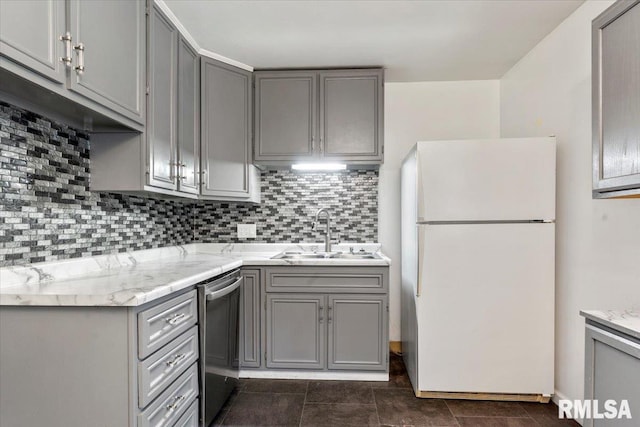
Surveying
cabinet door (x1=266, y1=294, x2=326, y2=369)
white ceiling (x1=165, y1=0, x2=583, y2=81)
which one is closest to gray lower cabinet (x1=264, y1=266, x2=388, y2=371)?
cabinet door (x1=266, y1=294, x2=326, y2=369)

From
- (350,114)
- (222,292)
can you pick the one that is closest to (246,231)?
(222,292)

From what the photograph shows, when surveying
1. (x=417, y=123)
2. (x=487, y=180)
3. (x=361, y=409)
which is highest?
(x=417, y=123)

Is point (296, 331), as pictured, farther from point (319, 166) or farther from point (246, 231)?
point (319, 166)

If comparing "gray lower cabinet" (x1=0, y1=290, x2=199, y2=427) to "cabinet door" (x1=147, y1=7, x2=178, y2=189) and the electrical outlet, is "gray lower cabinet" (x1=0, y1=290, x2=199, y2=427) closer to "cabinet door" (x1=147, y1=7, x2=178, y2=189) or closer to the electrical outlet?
"cabinet door" (x1=147, y1=7, x2=178, y2=189)

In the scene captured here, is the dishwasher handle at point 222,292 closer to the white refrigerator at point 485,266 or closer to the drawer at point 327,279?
the drawer at point 327,279

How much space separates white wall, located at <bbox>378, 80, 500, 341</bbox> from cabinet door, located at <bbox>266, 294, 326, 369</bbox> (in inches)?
34.5

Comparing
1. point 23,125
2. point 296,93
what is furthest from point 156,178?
point 296,93

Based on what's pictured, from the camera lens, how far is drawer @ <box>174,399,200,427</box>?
4.91ft

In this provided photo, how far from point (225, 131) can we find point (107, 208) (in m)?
1.00

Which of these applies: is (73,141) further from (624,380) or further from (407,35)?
(624,380)

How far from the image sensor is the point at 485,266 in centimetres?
206

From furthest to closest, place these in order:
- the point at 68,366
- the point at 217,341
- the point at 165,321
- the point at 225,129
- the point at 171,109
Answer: the point at 225,129, the point at 171,109, the point at 217,341, the point at 165,321, the point at 68,366

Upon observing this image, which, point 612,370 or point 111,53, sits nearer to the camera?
point 612,370

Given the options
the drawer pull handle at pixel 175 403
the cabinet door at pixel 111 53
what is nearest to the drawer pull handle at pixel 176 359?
the drawer pull handle at pixel 175 403
